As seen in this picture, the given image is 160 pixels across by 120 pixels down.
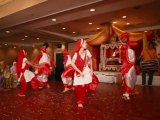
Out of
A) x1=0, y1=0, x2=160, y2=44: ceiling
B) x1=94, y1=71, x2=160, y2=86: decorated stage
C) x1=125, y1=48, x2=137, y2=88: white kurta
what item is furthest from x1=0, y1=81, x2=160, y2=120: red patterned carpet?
x1=94, y1=71, x2=160, y2=86: decorated stage

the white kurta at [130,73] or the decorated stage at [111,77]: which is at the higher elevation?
the white kurta at [130,73]

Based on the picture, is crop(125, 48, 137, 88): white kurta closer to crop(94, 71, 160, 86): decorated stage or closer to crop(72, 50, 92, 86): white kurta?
crop(72, 50, 92, 86): white kurta

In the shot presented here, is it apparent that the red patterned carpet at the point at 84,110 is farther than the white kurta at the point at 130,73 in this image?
No

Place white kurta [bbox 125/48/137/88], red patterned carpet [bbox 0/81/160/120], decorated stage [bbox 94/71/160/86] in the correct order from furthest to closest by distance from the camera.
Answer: decorated stage [bbox 94/71/160/86]
white kurta [bbox 125/48/137/88]
red patterned carpet [bbox 0/81/160/120]

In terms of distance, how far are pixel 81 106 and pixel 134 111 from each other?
3.56 ft

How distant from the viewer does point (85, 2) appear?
16.4 feet

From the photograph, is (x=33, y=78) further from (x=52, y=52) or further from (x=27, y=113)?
(x=52, y=52)

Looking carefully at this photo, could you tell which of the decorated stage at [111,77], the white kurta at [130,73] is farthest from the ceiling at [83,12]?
the decorated stage at [111,77]

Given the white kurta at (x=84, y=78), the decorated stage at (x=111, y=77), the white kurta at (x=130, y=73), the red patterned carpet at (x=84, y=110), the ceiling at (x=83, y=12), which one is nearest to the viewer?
the red patterned carpet at (x=84, y=110)

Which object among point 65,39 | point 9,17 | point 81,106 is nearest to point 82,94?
point 81,106

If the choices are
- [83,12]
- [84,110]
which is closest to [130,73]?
[84,110]

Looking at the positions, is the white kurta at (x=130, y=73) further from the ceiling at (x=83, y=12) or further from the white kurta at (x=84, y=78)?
the ceiling at (x=83, y=12)

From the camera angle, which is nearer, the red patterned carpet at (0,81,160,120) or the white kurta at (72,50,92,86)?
the red patterned carpet at (0,81,160,120)

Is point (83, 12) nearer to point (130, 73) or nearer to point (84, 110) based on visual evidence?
point (130, 73)
